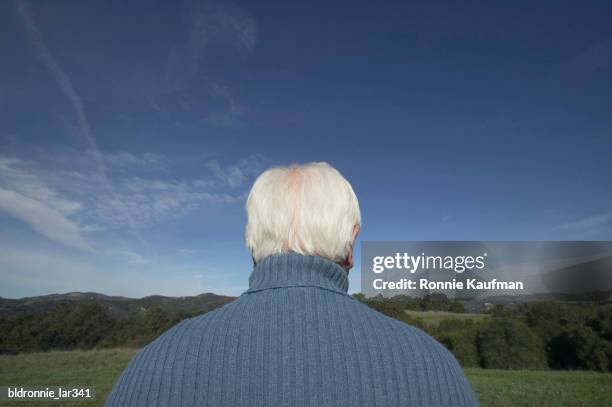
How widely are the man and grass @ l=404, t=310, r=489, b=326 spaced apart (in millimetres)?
19409

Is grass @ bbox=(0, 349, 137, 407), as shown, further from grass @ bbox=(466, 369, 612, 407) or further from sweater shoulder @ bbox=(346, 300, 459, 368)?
grass @ bbox=(466, 369, 612, 407)

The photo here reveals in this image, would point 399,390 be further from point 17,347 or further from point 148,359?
point 17,347

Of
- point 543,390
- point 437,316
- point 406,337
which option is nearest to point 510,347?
point 437,316

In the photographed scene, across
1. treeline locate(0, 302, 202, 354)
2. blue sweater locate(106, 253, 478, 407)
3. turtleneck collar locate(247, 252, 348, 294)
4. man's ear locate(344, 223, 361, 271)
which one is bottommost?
treeline locate(0, 302, 202, 354)

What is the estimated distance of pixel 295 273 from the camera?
1058mm

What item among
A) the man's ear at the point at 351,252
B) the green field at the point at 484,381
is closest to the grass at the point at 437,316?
the green field at the point at 484,381

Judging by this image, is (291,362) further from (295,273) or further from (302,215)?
(302,215)

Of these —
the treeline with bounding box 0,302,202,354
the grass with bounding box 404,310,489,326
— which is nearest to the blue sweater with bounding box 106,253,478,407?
the grass with bounding box 404,310,489,326

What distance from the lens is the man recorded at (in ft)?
2.84

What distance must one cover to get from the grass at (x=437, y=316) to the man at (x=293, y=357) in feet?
63.7

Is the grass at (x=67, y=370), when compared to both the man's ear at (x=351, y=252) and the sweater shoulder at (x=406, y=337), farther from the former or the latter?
the sweater shoulder at (x=406, y=337)

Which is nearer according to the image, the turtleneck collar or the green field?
the turtleneck collar

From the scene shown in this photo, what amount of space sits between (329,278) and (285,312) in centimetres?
20

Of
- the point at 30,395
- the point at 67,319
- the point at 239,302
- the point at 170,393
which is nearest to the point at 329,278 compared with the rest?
the point at 239,302
